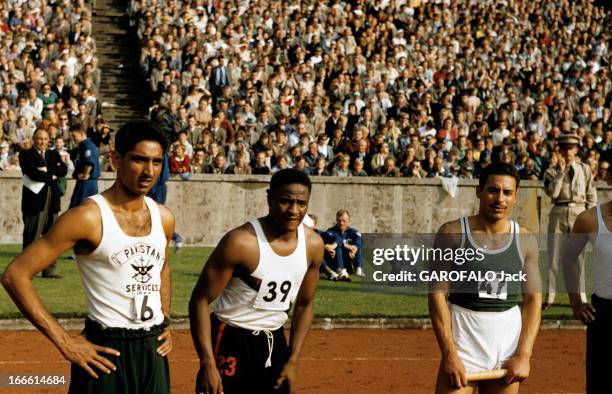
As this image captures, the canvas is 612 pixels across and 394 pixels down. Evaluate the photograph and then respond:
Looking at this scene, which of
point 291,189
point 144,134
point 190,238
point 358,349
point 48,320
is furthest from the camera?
point 190,238

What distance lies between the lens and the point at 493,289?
20.9ft

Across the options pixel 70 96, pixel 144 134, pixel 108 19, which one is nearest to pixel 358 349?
pixel 144 134

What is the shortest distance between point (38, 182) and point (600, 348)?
10.2m

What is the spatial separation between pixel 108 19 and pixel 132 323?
23.2m

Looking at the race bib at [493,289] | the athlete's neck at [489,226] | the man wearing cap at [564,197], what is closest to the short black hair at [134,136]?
the athlete's neck at [489,226]

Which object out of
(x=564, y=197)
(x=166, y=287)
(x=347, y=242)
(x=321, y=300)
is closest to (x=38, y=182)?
(x=321, y=300)

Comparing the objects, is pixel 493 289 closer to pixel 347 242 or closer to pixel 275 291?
pixel 275 291

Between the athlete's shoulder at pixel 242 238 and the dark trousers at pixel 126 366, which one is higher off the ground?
the athlete's shoulder at pixel 242 238

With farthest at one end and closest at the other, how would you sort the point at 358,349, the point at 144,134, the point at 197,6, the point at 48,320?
the point at 197,6
the point at 358,349
the point at 144,134
the point at 48,320

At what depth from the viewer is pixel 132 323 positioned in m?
5.60

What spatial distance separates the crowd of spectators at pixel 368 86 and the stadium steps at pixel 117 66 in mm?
745

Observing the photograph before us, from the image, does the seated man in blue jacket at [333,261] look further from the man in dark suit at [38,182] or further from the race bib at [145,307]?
the race bib at [145,307]

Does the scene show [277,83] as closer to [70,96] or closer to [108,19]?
[70,96]

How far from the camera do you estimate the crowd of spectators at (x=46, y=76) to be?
20.4 m
